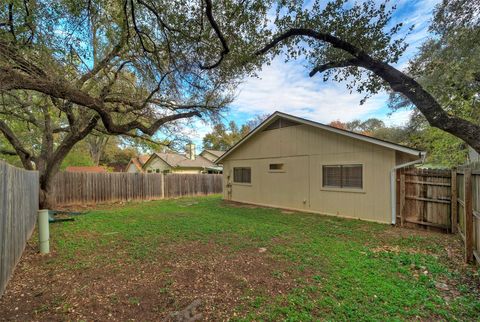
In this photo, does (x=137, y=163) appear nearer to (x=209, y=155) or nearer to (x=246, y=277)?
(x=209, y=155)

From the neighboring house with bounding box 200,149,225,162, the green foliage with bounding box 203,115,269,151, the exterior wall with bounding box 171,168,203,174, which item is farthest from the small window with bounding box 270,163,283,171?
the green foliage with bounding box 203,115,269,151

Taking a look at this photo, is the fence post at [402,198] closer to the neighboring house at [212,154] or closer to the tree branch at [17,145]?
the tree branch at [17,145]

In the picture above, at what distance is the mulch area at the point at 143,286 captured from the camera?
2750 millimetres

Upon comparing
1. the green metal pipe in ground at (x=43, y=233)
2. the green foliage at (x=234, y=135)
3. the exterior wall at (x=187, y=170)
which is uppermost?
the green foliage at (x=234, y=135)

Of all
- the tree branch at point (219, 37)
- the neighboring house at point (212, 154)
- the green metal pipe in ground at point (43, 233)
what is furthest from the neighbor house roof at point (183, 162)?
the green metal pipe in ground at point (43, 233)

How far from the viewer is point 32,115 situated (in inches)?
364

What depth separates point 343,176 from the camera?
8781 mm

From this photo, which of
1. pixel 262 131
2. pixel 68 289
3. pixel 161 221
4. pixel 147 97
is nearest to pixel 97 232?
pixel 161 221

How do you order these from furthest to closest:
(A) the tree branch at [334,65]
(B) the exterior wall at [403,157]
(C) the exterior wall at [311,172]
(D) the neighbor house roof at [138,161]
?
(D) the neighbor house roof at [138,161], (C) the exterior wall at [311,172], (B) the exterior wall at [403,157], (A) the tree branch at [334,65]

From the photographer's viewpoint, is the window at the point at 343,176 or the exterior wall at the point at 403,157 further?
the window at the point at 343,176

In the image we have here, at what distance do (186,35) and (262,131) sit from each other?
697cm

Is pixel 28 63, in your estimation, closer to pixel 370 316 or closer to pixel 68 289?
pixel 68 289

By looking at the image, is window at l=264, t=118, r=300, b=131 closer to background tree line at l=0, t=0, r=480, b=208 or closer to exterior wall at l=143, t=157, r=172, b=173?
background tree line at l=0, t=0, r=480, b=208

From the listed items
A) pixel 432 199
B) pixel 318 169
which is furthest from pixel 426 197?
pixel 318 169
